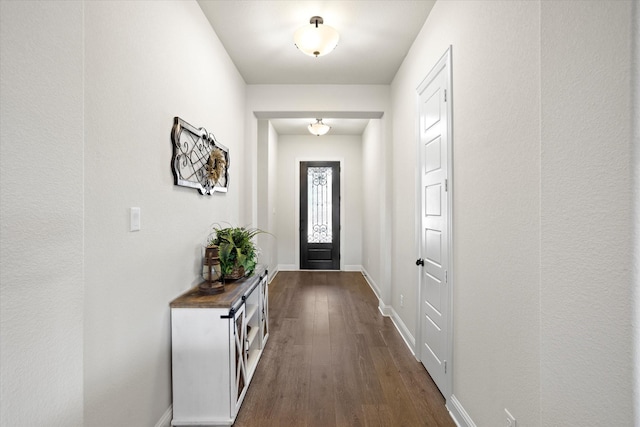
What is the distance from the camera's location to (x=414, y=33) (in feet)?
8.55

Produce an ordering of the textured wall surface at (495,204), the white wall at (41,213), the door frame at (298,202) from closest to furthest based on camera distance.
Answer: the white wall at (41,213)
the textured wall surface at (495,204)
the door frame at (298,202)

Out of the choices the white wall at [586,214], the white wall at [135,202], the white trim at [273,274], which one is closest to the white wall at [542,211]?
the white wall at [586,214]

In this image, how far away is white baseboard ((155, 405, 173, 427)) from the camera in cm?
167

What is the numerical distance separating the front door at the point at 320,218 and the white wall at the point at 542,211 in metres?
4.45

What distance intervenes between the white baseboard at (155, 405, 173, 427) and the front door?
15.0 ft

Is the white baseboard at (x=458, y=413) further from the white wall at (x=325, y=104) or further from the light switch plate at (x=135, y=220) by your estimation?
the light switch plate at (x=135, y=220)

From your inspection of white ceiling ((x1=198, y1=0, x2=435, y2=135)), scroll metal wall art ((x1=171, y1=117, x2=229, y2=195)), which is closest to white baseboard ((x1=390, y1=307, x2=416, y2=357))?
scroll metal wall art ((x1=171, y1=117, x2=229, y2=195))

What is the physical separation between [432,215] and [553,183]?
1.25m

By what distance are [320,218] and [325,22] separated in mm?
4230

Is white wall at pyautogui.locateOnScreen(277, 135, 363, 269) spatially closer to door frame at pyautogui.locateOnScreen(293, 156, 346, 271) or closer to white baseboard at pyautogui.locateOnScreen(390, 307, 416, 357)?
door frame at pyautogui.locateOnScreen(293, 156, 346, 271)

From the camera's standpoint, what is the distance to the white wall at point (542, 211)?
0.81m

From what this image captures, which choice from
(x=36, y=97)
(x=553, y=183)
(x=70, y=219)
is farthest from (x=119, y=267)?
(x=553, y=183)

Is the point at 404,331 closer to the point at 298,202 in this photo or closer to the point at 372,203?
the point at 372,203

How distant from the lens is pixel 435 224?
2.19 m
